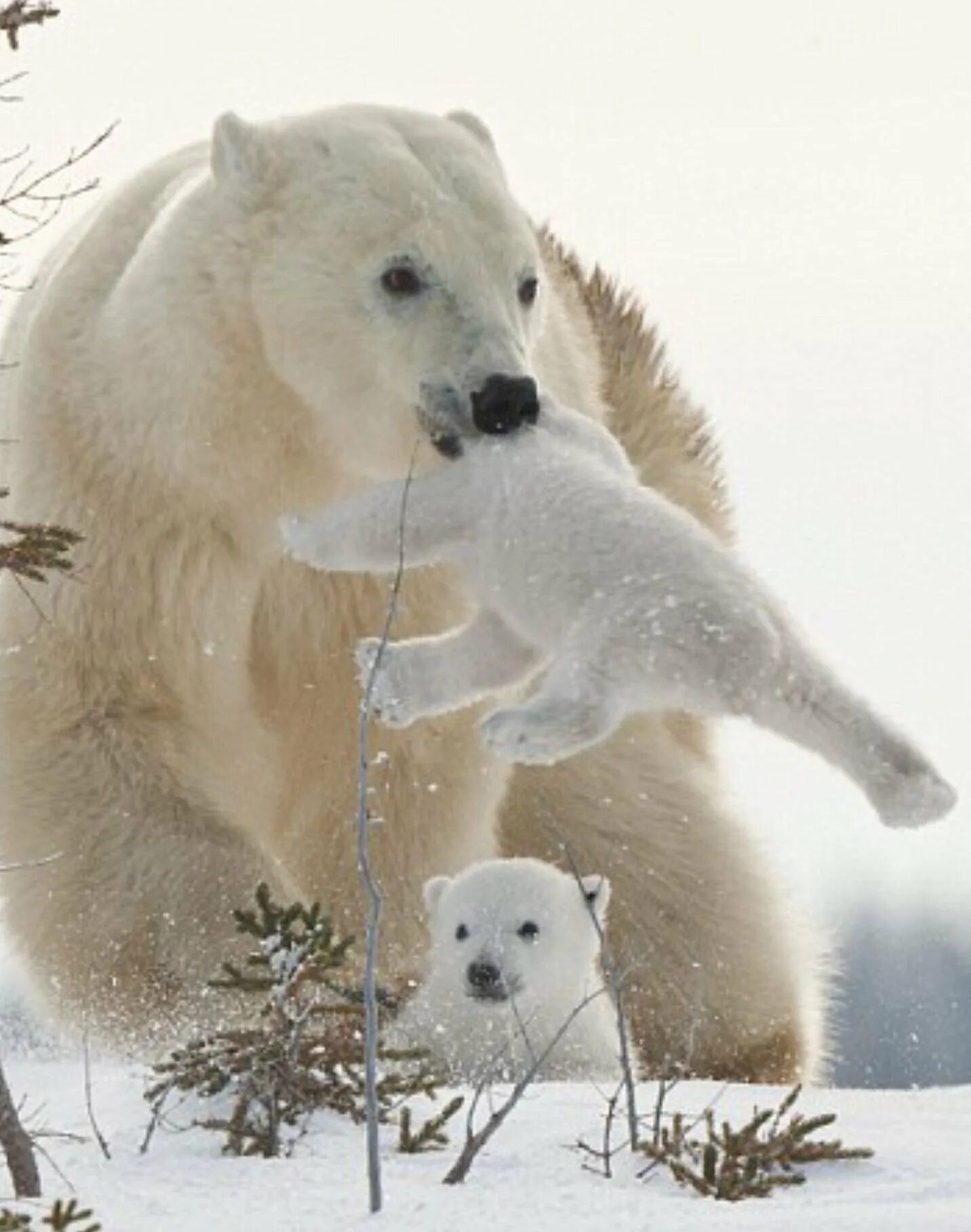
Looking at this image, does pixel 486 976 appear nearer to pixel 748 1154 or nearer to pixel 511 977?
pixel 511 977

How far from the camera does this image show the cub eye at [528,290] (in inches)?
251

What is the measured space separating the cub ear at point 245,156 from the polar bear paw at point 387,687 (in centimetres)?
235

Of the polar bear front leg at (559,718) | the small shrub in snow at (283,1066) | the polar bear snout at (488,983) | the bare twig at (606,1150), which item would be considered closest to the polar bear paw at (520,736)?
the polar bear front leg at (559,718)

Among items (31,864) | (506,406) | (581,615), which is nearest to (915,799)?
(581,615)

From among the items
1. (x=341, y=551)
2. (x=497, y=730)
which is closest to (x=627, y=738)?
(x=341, y=551)

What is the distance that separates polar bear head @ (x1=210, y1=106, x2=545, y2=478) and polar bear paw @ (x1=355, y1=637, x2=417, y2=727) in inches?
45.2

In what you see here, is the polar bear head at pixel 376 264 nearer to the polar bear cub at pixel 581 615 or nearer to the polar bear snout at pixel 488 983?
the polar bear cub at pixel 581 615

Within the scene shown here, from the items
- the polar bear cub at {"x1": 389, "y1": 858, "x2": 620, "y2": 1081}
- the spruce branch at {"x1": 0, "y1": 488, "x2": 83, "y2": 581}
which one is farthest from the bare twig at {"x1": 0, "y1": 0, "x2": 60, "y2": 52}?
the polar bear cub at {"x1": 389, "y1": 858, "x2": 620, "y2": 1081}

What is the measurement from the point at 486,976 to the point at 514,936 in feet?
0.61

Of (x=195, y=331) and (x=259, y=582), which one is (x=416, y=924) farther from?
(x=195, y=331)

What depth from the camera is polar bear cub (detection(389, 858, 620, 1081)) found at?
6.57 meters

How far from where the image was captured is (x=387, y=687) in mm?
4664

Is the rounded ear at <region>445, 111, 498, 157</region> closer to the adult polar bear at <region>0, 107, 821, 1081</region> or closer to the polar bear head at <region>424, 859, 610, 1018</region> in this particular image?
→ the adult polar bear at <region>0, 107, 821, 1081</region>

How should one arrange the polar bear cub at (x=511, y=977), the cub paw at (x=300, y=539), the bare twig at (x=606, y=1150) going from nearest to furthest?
the bare twig at (x=606, y=1150) → the cub paw at (x=300, y=539) → the polar bear cub at (x=511, y=977)
